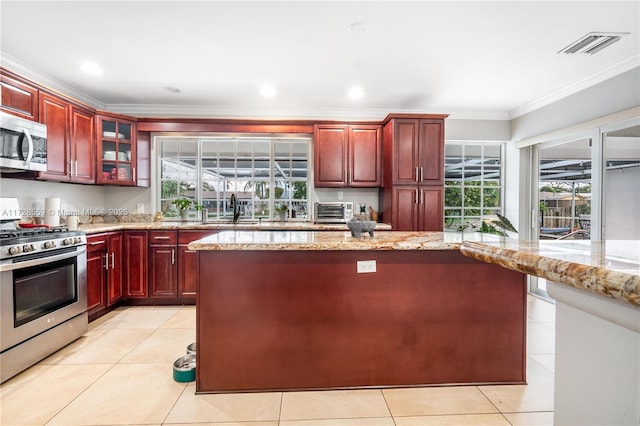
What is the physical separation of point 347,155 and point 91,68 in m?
3.01

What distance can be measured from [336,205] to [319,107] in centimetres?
141

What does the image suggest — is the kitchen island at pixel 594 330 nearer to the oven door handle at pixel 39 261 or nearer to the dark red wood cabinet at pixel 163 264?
the oven door handle at pixel 39 261

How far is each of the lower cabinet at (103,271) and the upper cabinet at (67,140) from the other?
29.2 inches

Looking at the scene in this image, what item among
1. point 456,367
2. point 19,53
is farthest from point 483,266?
point 19,53

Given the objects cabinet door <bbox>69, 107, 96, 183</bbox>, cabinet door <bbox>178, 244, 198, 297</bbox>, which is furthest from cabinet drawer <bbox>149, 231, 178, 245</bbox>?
cabinet door <bbox>69, 107, 96, 183</bbox>

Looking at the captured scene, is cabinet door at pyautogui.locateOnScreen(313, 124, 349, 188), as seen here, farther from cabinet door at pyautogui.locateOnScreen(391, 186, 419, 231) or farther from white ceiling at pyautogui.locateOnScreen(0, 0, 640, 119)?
cabinet door at pyautogui.locateOnScreen(391, 186, 419, 231)

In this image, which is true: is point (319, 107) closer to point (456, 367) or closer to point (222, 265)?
point (222, 265)

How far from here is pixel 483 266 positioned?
2.14m

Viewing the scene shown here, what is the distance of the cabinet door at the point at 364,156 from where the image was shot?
443 centimetres

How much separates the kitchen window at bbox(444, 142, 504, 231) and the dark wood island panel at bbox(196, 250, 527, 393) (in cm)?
289

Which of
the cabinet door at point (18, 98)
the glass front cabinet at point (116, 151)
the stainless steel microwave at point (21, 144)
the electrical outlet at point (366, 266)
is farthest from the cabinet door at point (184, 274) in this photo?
the electrical outlet at point (366, 266)

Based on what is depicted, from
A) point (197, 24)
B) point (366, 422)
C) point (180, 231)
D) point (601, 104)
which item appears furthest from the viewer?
point (180, 231)

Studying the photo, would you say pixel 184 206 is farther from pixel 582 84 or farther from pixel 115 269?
pixel 582 84

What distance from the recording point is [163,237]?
3879mm
